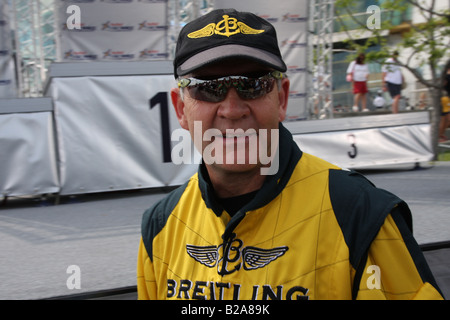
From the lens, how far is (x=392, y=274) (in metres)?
1.28

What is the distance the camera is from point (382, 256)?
4.23 ft

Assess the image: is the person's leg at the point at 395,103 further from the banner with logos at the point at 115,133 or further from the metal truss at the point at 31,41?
the metal truss at the point at 31,41

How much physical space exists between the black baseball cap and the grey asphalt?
73.5 inches

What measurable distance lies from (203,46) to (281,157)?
42 cm

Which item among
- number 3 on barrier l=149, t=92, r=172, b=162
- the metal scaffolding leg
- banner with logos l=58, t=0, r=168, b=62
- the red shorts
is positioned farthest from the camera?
the red shorts

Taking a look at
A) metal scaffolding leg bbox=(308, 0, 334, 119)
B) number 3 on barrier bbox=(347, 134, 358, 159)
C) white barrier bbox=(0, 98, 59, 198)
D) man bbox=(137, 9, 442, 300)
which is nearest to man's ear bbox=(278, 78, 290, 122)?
man bbox=(137, 9, 442, 300)

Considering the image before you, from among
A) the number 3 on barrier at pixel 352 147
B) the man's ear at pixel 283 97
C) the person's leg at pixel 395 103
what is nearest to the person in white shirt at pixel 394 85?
the person's leg at pixel 395 103

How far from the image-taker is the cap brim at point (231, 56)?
1.43 meters

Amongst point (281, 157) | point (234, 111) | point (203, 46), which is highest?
point (203, 46)

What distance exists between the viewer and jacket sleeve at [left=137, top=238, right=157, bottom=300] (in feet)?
5.52

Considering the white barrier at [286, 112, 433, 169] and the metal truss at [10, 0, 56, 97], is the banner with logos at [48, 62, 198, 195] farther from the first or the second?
the white barrier at [286, 112, 433, 169]
